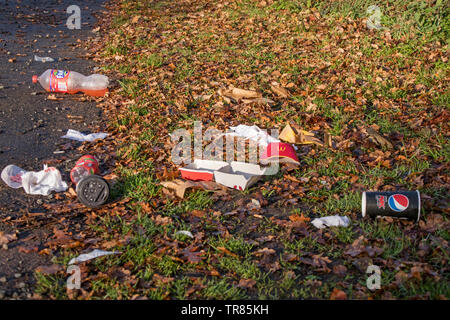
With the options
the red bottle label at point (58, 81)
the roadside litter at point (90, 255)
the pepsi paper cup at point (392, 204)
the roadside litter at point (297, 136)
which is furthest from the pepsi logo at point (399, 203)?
the red bottle label at point (58, 81)

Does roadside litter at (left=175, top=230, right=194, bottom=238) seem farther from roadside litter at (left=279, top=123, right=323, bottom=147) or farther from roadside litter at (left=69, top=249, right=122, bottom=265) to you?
roadside litter at (left=279, top=123, right=323, bottom=147)

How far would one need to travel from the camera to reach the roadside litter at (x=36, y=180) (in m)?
4.23

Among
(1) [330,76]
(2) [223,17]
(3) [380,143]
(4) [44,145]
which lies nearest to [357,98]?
(1) [330,76]

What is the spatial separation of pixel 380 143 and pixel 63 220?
11.3ft

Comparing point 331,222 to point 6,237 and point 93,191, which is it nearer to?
point 93,191

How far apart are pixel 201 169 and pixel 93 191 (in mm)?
1112

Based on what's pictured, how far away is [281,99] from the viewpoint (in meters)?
6.36

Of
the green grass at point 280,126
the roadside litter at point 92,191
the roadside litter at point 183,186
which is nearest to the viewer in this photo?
the green grass at point 280,126

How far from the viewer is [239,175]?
4238 millimetres

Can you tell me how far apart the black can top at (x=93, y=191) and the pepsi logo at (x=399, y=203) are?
8.10 ft
